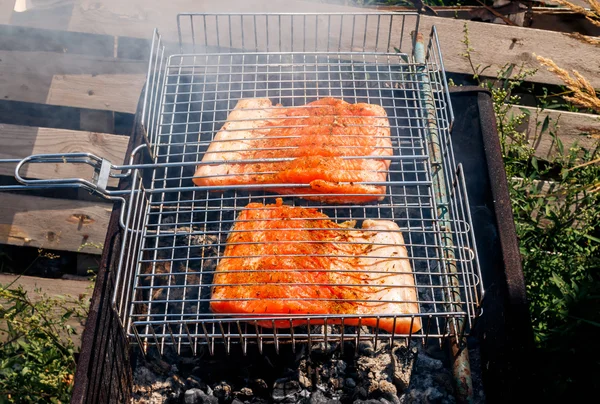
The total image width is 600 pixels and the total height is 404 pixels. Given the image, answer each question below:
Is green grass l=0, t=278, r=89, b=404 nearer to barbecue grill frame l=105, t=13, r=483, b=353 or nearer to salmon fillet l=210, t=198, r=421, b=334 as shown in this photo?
barbecue grill frame l=105, t=13, r=483, b=353

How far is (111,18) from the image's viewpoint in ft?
19.0

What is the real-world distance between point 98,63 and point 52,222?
5.31ft

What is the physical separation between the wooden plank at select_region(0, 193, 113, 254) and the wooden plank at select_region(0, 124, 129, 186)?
0.25 meters

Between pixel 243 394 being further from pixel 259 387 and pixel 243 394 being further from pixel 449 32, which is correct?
pixel 449 32

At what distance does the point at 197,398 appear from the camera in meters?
3.40

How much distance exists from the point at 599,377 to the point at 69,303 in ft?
12.3

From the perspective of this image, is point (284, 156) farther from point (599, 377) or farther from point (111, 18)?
point (111, 18)

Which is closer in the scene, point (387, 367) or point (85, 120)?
point (387, 367)

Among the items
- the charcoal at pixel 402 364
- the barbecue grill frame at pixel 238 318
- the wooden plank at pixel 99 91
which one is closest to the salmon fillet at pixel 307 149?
the barbecue grill frame at pixel 238 318

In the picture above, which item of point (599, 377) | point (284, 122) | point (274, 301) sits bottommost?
point (599, 377)

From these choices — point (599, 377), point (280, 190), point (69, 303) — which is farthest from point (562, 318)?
point (69, 303)

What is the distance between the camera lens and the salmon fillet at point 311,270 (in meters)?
3.34

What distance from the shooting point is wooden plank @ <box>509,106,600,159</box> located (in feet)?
17.3

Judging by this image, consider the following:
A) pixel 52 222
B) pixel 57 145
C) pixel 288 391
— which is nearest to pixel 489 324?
pixel 288 391
